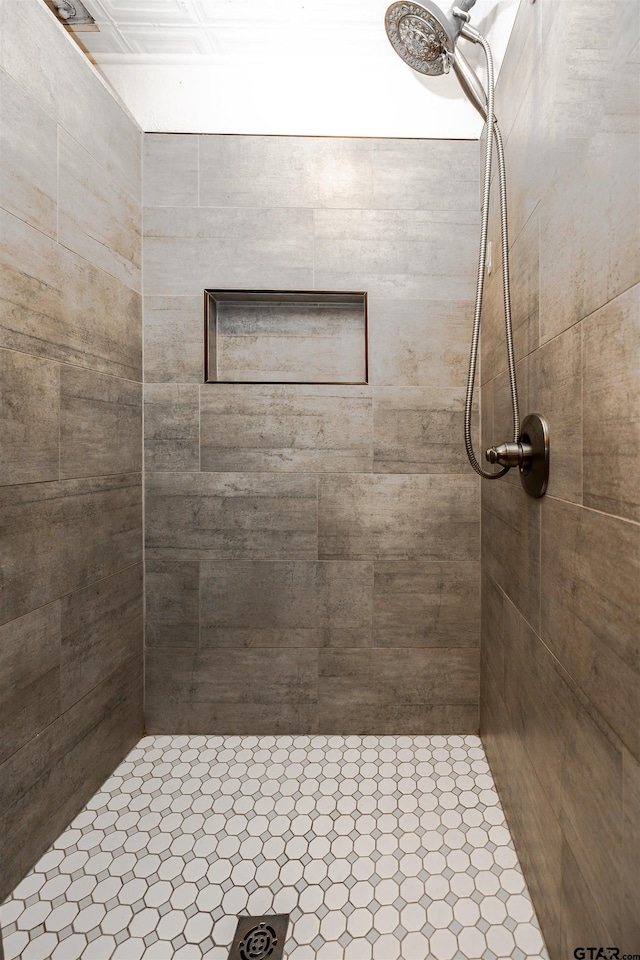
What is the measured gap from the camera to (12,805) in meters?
0.92

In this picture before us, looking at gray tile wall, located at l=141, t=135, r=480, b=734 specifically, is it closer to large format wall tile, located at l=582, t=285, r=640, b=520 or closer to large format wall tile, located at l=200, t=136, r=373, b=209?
large format wall tile, located at l=200, t=136, r=373, b=209

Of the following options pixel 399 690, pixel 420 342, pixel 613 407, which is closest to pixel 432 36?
pixel 420 342

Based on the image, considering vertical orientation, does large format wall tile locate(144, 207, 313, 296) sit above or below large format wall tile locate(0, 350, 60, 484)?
above

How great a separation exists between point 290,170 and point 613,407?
48.4 inches

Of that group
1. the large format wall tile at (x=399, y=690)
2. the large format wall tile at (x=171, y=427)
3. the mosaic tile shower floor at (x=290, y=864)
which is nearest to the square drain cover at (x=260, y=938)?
the mosaic tile shower floor at (x=290, y=864)

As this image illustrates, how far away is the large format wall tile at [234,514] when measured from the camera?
140 centimetres

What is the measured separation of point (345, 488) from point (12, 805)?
106 centimetres

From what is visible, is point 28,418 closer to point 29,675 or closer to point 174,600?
point 29,675

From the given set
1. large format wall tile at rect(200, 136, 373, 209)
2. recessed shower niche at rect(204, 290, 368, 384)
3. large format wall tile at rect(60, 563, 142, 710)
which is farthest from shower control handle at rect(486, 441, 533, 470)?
large format wall tile at rect(60, 563, 142, 710)

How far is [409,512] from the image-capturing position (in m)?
1.40

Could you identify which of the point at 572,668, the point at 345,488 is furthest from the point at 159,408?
the point at 572,668

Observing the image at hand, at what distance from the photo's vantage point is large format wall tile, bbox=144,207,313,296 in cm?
137

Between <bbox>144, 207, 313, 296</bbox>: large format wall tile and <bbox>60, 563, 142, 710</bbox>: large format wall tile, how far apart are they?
90cm

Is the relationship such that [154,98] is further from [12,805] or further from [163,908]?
[163,908]
